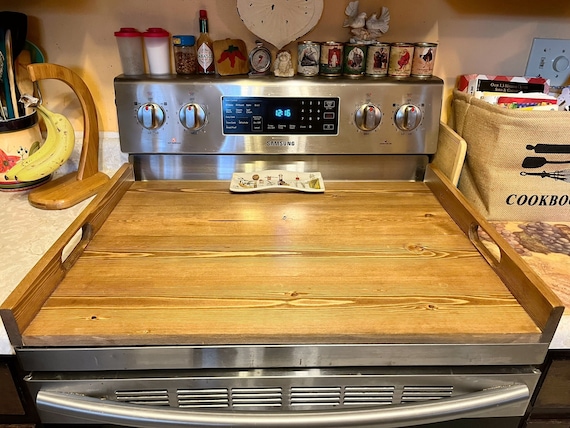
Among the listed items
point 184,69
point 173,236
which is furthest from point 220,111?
point 173,236

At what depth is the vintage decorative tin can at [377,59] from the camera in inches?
43.4

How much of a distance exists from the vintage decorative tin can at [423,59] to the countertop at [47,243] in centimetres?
39

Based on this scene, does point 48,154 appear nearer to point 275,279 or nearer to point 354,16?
point 275,279

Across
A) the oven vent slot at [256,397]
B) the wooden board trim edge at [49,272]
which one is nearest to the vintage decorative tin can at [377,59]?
the wooden board trim edge at [49,272]

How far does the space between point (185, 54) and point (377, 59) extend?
1.48ft

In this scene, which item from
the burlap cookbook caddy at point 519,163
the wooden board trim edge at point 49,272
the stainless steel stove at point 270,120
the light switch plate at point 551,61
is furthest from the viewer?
the light switch plate at point 551,61

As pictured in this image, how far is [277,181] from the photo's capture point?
113 cm

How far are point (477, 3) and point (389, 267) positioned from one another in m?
0.75

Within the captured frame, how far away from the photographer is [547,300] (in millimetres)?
678

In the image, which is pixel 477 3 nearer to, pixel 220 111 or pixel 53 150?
pixel 220 111

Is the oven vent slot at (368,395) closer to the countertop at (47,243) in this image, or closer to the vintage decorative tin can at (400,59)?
the countertop at (47,243)

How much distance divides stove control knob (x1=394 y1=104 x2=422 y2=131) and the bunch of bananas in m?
0.76

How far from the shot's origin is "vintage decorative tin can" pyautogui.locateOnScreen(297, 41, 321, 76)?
1101 millimetres

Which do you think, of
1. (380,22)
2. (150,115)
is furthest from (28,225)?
(380,22)
